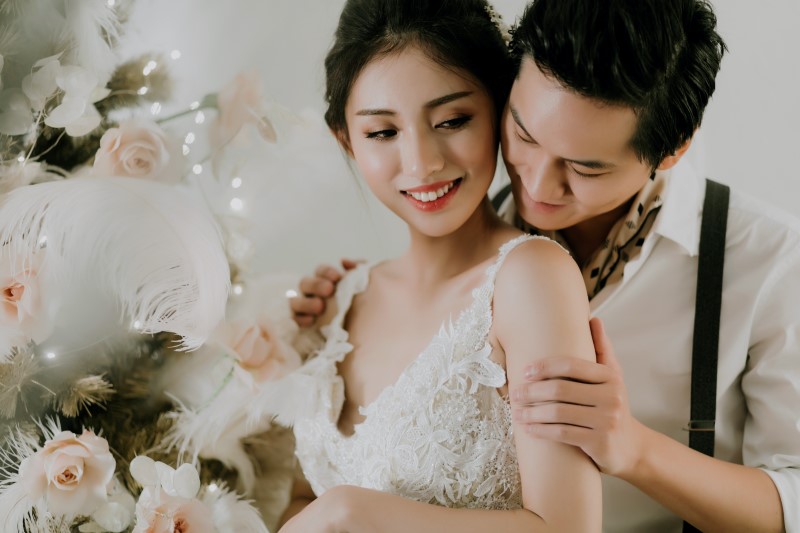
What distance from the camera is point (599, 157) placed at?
48.1 inches

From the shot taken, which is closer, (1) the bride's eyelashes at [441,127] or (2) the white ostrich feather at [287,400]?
(1) the bride's eyelashes at [441,127]

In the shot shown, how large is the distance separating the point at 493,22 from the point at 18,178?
87 cm

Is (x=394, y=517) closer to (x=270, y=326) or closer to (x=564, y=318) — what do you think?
(x=564, y=318)

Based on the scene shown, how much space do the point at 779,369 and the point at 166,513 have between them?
3.89 feet

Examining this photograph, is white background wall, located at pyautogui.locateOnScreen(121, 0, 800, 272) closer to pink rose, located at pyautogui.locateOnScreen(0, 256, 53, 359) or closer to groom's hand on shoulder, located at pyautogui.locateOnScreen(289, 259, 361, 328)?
groom's hand on shoulder, located at pyautogui.locateOnScreen(289, 259, 361, 328)

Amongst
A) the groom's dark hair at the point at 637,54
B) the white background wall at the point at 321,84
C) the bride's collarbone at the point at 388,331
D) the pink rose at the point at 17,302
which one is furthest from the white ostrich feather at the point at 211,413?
Answer: the groom's dark hair at the point at 637,54

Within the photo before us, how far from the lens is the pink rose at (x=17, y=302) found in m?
1.18

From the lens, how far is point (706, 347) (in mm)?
1481

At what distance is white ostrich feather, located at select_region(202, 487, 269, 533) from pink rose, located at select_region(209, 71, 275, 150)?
0.70 m

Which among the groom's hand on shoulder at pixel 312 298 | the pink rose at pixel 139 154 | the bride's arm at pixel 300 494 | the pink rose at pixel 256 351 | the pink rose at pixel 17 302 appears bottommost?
the bride's arm at pixel 300 494

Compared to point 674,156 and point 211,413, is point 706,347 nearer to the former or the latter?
point 674,156

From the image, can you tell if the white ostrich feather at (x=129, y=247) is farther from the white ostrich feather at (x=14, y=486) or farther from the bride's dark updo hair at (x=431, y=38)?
the bride's dark updo hair at (x=431, y=38)

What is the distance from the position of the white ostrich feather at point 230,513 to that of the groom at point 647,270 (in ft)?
1.51

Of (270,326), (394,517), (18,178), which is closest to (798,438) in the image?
(394,517)
